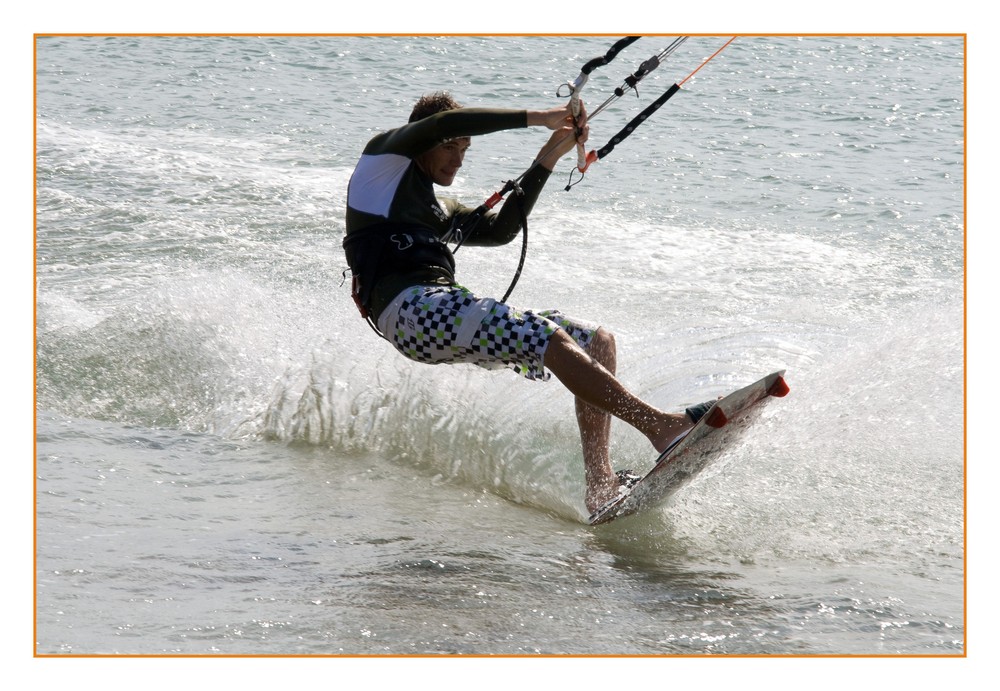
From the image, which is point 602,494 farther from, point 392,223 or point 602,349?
point 392,223

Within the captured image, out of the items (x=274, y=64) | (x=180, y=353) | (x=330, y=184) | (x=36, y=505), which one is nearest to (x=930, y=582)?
(x=36, y=505)

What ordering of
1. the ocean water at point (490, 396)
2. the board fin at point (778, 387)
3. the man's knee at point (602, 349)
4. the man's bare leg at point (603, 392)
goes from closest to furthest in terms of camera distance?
the ocean water at point (490, 396) < the board fin at point (778, 387) < the man's bare leg at point (603, 392) < the man's knee at point (602, 349)

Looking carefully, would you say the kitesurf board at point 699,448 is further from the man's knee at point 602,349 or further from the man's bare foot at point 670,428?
the man's knee at point 602,349

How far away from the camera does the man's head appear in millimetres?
4762

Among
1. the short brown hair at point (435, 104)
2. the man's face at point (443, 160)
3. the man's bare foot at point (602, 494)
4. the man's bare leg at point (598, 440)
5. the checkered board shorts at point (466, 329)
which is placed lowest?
the man's bare foot at point (602, 494)

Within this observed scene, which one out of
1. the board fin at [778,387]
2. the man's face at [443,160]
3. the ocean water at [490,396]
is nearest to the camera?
the ocean water at [490,396]

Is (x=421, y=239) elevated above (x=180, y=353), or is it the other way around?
(x=421, y=239)

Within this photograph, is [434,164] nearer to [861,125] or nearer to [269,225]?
[269,225]

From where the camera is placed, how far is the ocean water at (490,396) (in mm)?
3863

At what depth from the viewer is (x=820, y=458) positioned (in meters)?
5.46

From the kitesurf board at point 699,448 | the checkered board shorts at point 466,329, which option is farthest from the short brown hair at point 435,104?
the kitesurf board at point 699,448

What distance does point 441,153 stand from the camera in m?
4.76

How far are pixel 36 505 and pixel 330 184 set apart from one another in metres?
7.03

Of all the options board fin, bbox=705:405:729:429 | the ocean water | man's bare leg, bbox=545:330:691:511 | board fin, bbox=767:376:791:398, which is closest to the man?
man's bare leg, bbox=545:330:691:511
